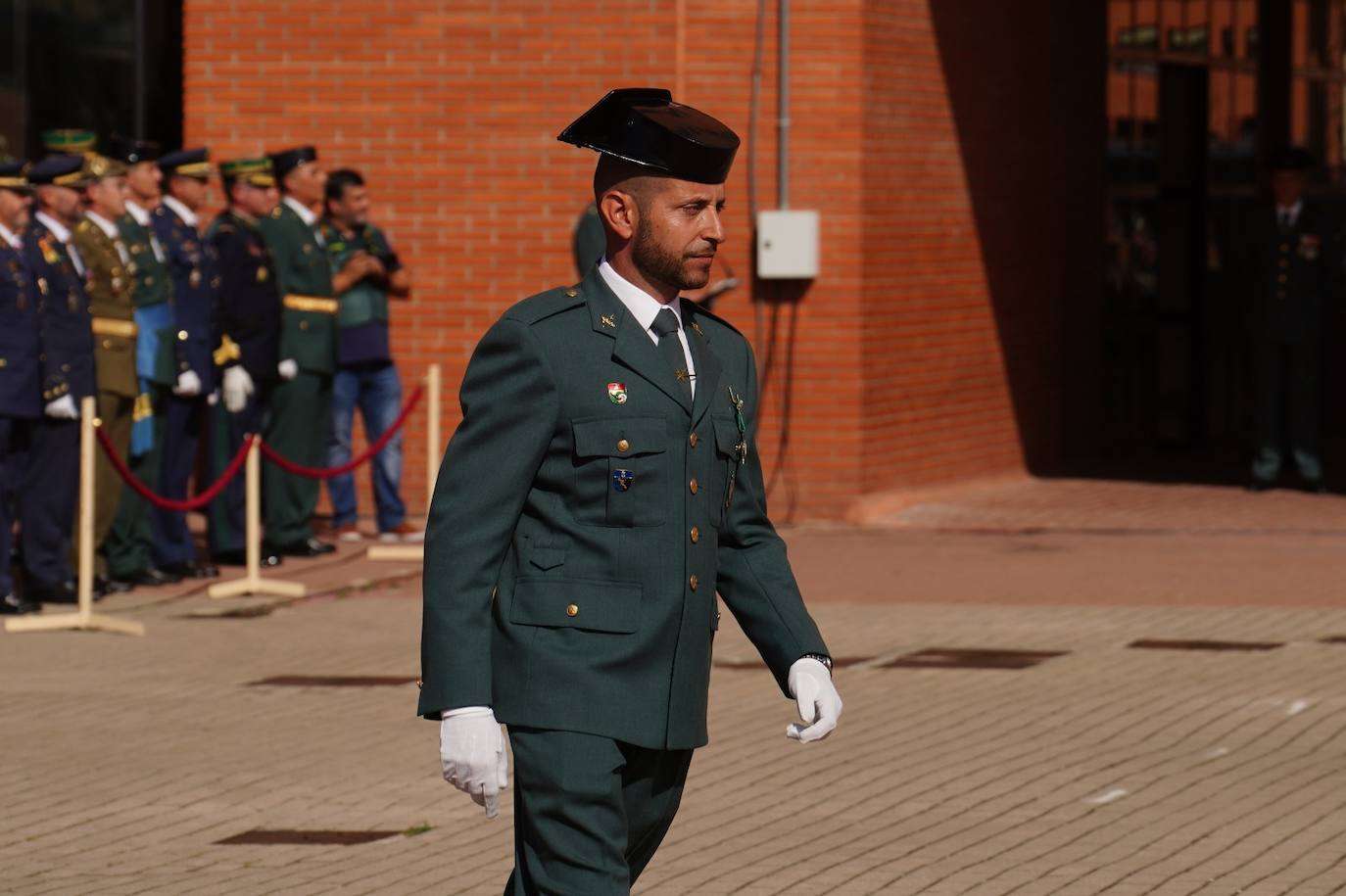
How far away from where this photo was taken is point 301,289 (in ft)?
46.8

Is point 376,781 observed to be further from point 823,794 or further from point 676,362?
point 676,362

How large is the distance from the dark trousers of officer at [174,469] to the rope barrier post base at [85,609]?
174cm

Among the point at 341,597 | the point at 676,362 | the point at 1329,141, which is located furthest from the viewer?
the point at 1329,141

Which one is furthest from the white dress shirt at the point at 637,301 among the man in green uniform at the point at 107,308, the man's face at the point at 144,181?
the man's face at the point at 144,181

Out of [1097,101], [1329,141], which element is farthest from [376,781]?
[1329,141]

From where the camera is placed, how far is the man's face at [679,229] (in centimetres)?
453

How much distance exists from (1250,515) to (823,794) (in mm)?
8498

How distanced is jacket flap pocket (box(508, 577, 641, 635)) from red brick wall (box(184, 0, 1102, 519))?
36.4 feet

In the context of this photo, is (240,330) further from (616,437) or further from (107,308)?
(616,437)

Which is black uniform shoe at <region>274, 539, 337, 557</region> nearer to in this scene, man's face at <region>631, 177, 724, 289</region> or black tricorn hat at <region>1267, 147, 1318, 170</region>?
black tricorn hat at <region>1267, 147, 1318, 170</region>

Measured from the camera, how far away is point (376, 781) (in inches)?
326

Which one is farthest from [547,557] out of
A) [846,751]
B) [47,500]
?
[47,500]

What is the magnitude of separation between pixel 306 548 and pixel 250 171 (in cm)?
204

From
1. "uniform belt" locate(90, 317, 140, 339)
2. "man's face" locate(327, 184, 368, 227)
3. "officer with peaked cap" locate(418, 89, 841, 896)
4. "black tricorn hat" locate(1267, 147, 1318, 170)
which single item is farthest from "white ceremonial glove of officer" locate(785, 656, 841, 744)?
"black tricorn hat" locate(1267, 147, 1318, 170)
